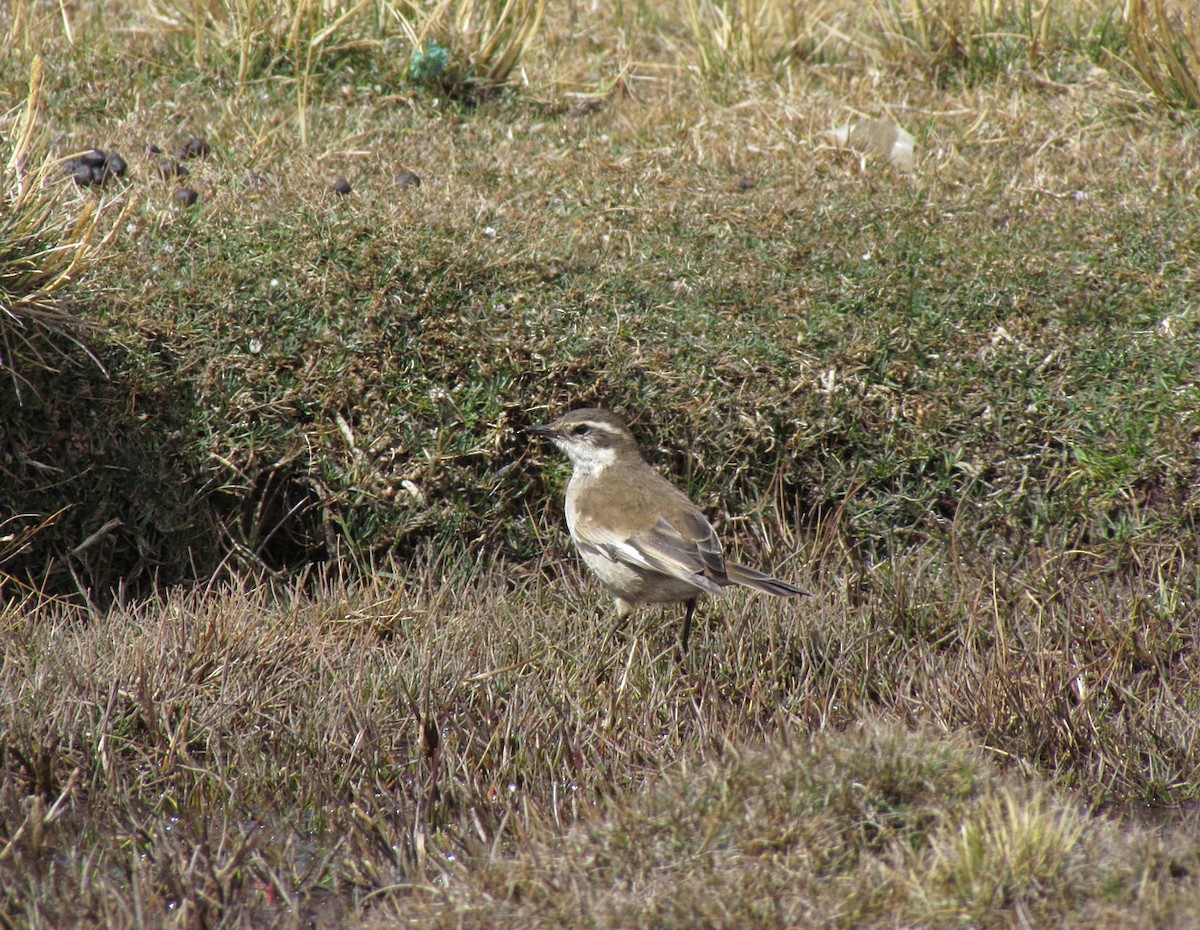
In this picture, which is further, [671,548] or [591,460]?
[591,460]

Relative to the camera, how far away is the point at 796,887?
12.0ft

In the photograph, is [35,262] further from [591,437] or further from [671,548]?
[671,548]

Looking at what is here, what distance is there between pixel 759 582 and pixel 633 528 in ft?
1.80

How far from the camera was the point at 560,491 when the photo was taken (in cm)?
619

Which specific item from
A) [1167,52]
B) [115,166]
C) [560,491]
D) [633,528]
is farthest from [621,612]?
[1167,52]

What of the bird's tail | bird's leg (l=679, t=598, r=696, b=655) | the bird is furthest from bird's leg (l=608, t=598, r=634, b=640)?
the bird's tail

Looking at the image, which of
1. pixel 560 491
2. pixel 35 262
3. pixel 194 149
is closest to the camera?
pixel 35 262

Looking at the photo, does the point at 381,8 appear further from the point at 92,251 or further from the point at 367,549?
the point at 367,549

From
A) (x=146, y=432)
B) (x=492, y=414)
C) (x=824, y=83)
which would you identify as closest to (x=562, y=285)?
(x=492, y=414)

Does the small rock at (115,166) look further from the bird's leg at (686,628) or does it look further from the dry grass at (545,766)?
the bird's leg at (686,628)

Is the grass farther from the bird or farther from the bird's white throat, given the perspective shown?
the bird's white throat

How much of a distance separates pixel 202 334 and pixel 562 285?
Result: 164cm

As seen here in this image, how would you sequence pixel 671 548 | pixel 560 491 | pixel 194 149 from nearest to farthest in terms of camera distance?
pixel 671 548, pixel 560 491, pixel 194 149

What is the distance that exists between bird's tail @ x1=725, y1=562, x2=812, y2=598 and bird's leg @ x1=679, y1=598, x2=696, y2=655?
0.34m
